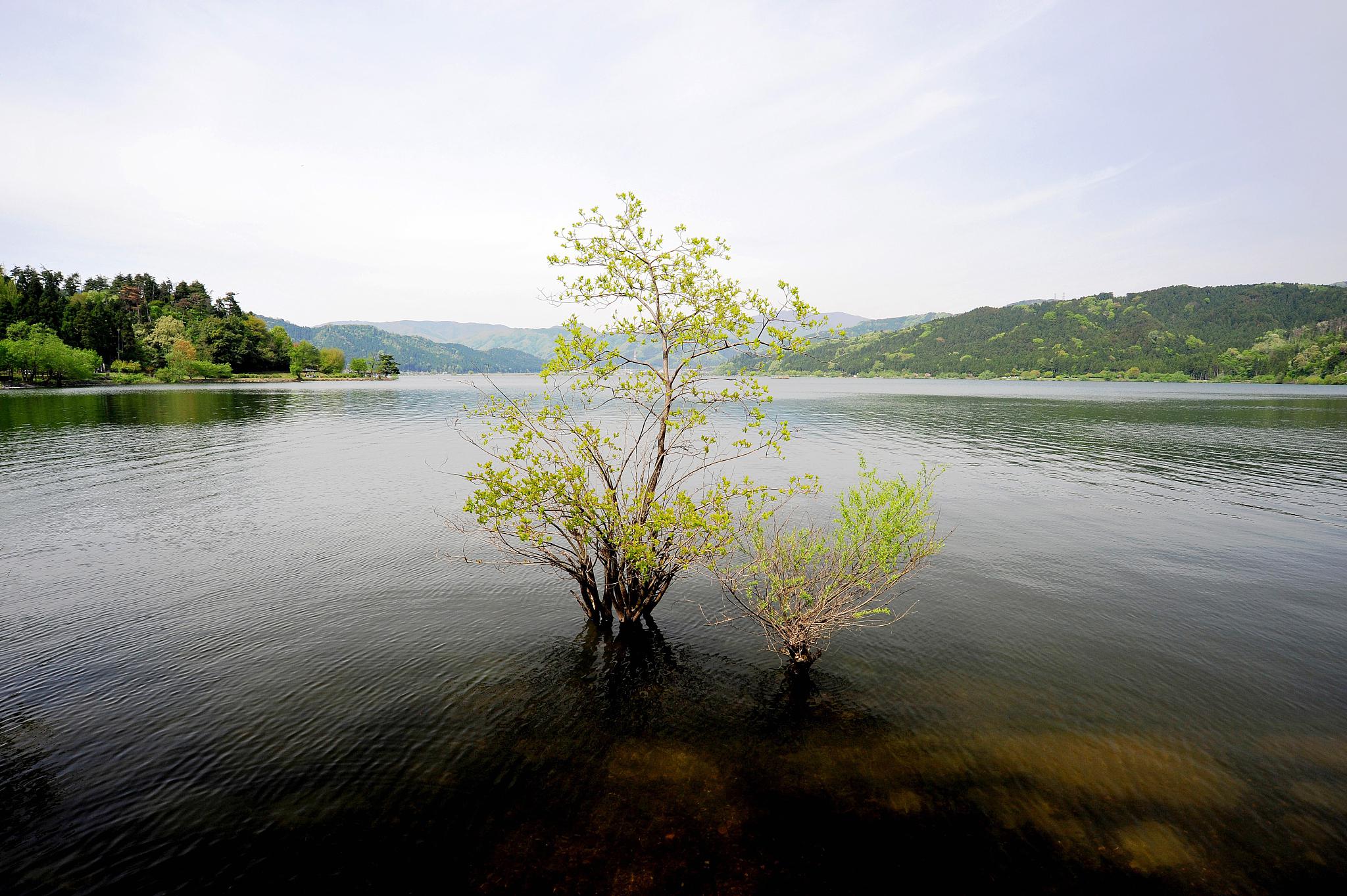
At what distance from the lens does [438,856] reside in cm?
894

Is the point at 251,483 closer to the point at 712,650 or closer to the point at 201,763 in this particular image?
the point at 201,763

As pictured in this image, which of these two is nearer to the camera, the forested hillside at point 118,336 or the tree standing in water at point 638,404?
the tree standing in water at point 638,404

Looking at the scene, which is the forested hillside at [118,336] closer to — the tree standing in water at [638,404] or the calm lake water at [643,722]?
the calm lake water at [643,722]

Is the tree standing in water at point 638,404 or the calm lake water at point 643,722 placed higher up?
the tree standing in water at point 638,404

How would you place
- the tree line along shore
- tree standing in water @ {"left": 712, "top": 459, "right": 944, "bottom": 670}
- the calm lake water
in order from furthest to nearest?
the tree line along shore, tree standing in water @ {"left": 712, "top": 459, "right": 944, "bottom": 670}, the calm lake water

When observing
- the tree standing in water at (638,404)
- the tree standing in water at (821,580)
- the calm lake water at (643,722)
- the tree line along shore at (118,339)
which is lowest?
the calm lake water at (643,722)

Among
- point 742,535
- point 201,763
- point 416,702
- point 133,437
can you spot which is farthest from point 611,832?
point 133,437

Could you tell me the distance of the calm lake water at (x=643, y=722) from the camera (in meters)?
8.92

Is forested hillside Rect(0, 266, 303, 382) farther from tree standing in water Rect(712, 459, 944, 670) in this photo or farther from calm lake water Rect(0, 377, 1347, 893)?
tree standing in water Rect(712, 459, 944, 670)

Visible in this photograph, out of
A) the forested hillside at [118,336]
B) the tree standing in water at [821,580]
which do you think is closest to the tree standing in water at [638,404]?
the tree standing in water at [821,580]

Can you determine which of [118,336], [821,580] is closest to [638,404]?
[821,580]

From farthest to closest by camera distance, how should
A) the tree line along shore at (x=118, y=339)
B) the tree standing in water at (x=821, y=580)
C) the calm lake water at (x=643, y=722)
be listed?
the tree line along shore at (x=118, y=339), the tree standing in water at (x=821, y=580), the calm lake water at (x=643, y=722)

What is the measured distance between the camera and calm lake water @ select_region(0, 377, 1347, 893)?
8.92 m

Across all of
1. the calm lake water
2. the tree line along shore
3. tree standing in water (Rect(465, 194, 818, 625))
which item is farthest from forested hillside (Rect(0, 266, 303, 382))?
tree standing in water (Rect(465, 194, 818, 625))
